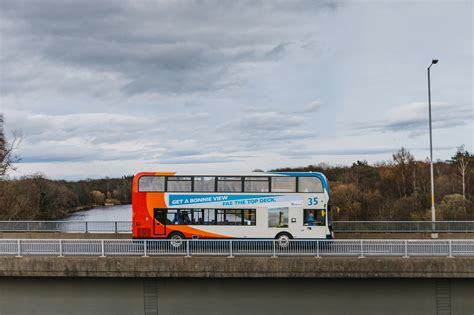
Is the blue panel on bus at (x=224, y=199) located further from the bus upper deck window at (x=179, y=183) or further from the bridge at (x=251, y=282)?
the bridge at (x=251, y=282)

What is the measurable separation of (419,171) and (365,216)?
2148cm

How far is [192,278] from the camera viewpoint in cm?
1335

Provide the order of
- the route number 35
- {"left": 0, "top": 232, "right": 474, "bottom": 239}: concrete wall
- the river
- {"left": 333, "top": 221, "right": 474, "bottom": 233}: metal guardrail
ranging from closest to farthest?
the route number 35 → {"left": 0, "top": 232, "right": 474, "bottom": 239}: concrete wall → {"left": 333, "top": 221, "right": 474, "bottom": 233}: metal guardrail → the river

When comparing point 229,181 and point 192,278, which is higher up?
point 229,181

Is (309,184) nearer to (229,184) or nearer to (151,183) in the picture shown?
(229,184)

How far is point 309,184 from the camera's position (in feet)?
57.7

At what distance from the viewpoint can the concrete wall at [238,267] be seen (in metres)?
12.7

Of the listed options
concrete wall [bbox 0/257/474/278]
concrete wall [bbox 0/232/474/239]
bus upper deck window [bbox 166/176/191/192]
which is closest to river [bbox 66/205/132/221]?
concrete wall [bbox 0/232/474/239]

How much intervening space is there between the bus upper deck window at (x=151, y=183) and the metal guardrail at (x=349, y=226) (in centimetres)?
365

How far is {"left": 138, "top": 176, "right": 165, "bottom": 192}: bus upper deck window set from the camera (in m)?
17.9

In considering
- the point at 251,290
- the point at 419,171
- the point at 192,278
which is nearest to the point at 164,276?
the point at 192,278

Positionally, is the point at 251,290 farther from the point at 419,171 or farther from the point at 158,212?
the point at 419,171

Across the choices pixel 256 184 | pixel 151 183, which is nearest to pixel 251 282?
pixel 256 184

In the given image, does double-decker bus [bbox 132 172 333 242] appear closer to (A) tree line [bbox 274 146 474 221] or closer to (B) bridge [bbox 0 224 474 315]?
(B) bridge [bbox 0 224 474 315]
